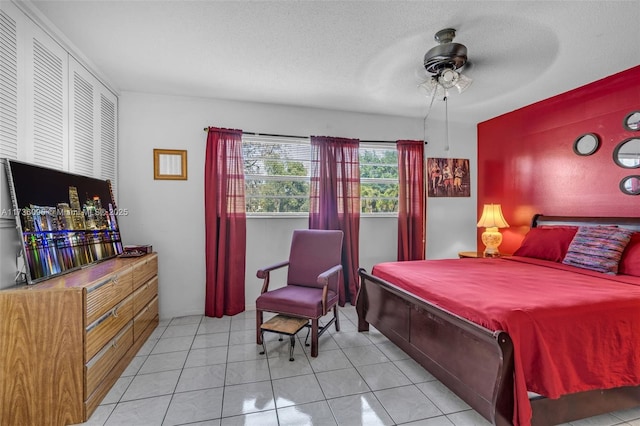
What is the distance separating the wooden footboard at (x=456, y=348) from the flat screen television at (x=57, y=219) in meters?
2.49

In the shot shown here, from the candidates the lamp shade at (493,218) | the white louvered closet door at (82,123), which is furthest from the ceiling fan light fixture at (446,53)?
the white louvered closet door at (82,123)

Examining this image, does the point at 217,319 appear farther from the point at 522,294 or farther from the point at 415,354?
the point at 522,294

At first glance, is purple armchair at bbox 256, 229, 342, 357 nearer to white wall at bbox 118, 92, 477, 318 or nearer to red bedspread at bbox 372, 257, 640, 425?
white wall at bbox 118, 92, 477, 318

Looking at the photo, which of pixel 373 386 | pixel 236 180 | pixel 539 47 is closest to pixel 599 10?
pixel 539 47

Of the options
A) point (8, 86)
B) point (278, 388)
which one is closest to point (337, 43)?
point (8, 86)

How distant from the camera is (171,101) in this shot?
357cm

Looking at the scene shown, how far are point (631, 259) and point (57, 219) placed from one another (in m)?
4.56

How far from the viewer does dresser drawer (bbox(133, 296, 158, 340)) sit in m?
2.66

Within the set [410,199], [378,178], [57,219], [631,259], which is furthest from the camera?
[378,178]

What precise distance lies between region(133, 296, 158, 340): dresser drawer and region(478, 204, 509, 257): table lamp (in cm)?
402

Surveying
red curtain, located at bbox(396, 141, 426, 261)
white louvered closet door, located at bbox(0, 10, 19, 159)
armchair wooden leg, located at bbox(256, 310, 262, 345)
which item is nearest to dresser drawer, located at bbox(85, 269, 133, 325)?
white louvered closet door, located at bbox(0, 10, 19, 159)

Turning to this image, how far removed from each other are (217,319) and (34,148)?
A: 2344 millimetres

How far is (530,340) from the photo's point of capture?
161 centimetres

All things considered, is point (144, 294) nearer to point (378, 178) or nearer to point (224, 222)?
point (224, 222)
